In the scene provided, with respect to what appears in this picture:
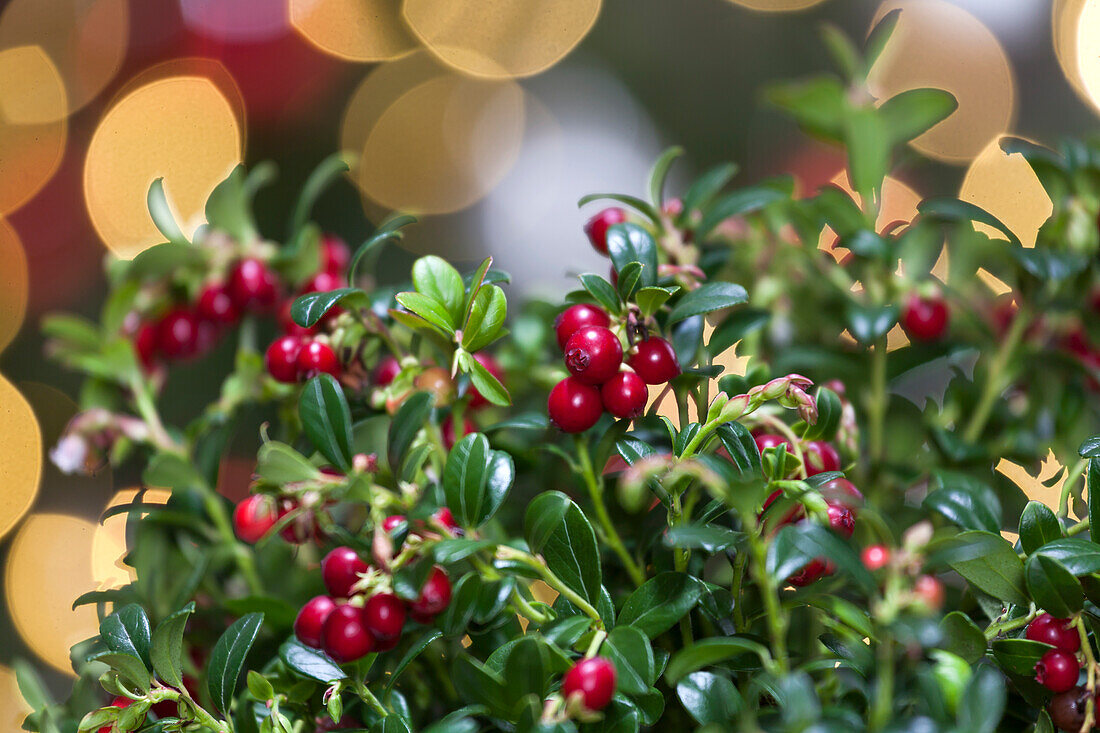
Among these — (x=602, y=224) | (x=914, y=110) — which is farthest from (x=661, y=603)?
(x=914, y=110)

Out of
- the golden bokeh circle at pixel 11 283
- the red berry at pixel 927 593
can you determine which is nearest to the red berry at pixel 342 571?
the red berry at pixel 927 593

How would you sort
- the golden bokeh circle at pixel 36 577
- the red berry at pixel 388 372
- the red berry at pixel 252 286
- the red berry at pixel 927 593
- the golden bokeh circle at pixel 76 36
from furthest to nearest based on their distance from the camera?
the golden bokeh circle at pixel 76 36
the golden bokeh circle at pixel 36 577
the red berry at pixel 252 286
the red berry at pixel 388 372
the red berry at pixel 927 593

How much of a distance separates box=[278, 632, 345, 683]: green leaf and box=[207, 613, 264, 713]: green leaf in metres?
0.02

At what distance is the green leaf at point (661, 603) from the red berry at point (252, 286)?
350 mm

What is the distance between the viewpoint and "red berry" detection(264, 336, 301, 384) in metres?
0.45

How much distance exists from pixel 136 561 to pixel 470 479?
0.26m

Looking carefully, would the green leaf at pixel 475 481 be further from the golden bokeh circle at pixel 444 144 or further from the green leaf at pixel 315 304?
the golden bokeh circle at pixel 444 144

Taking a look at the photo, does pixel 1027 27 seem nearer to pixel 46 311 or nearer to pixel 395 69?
pixel 395 69

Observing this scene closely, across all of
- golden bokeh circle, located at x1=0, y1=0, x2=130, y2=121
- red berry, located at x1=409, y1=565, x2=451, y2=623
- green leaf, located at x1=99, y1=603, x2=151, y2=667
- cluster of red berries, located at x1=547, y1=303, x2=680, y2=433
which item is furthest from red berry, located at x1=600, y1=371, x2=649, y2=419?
golden bokeh circle, located at x1=0, y1=0, x2=130, y2=121

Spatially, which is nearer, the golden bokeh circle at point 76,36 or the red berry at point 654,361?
the red berry at point 654,361

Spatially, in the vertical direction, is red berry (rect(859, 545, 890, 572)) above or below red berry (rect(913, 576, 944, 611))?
below

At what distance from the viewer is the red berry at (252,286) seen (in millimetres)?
563

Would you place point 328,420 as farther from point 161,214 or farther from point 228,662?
point 161,214

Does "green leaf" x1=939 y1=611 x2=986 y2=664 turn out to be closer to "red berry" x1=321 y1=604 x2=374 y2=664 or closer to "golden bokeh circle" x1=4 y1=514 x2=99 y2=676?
"red berry" x1=321 y1=604 x2=374 y2=664
